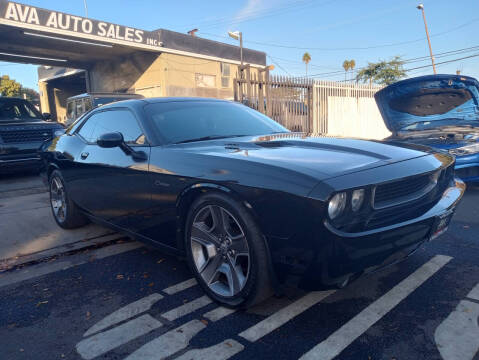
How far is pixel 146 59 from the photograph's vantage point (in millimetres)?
20641

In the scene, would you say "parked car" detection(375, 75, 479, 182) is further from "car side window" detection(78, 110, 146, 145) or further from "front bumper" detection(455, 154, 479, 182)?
"car side window" detection(78, 110, 146, 145)

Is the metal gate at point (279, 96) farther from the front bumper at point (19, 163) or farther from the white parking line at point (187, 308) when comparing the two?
the white parking line at point (187, 308)

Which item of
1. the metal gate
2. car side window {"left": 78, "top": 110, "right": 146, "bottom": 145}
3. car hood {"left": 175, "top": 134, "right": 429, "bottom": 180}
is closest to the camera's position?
car hood {"left": 175, "top": 134, "right": 429, "bottom": 180}

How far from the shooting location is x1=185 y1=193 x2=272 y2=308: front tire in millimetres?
2125

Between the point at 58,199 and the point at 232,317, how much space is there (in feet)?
9.97

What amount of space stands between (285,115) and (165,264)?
7629 mm

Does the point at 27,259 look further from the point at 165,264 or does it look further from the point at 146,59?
the point at 146,59

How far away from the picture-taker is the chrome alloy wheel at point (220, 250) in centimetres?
230

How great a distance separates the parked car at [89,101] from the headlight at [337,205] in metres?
8.74

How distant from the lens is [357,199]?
6.45ft

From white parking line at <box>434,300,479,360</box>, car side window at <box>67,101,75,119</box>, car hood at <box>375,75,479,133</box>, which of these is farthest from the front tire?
car side window at <box>67,101,75,119</box>

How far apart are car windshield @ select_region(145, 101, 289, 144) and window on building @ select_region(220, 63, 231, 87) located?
66.0ft

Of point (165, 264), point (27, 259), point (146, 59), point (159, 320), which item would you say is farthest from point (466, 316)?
point (146, 59)

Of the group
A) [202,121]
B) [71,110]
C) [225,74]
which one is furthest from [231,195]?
[225,74]
